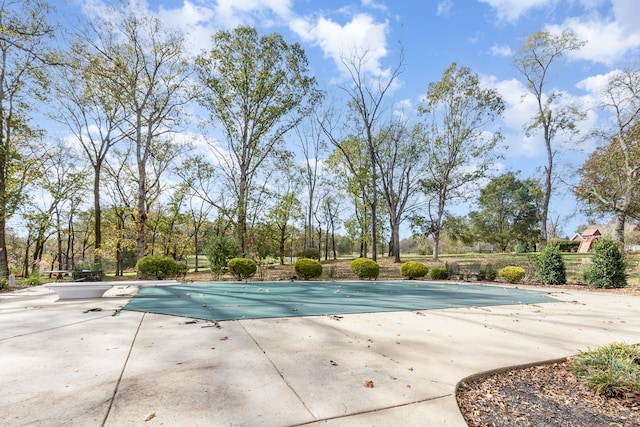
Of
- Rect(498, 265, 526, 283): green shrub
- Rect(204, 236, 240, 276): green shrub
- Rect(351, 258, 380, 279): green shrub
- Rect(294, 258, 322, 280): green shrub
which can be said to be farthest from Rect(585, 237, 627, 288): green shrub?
Rect(204, 236, 240, 276): green shrub

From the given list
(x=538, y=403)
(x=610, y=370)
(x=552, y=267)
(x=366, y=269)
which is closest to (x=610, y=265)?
(x=552, y=267)

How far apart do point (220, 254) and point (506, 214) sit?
110 ft

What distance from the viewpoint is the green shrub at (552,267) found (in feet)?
35.1

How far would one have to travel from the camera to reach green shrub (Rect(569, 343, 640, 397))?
8.14ft

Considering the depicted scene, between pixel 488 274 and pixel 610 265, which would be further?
pixel 488 274

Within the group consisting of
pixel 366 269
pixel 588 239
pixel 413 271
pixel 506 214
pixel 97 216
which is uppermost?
pixel 506 214

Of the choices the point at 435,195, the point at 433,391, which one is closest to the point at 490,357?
the point at 433,391

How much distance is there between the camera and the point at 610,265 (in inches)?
375

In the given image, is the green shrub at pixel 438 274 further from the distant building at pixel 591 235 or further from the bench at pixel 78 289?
the distant building at pixel 591 235

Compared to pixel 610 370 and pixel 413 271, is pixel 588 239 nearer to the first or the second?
pixel 413 271

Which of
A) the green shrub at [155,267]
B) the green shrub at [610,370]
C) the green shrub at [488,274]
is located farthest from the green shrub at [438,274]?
the green shrub at [155,267]

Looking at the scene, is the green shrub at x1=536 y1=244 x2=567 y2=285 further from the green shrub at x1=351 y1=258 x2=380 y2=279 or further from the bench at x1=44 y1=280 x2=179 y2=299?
the bench at x1=44 y1=280 x2=179 y2=299

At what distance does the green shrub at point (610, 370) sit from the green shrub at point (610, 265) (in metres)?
8.78

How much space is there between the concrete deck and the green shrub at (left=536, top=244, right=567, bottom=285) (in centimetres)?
624
